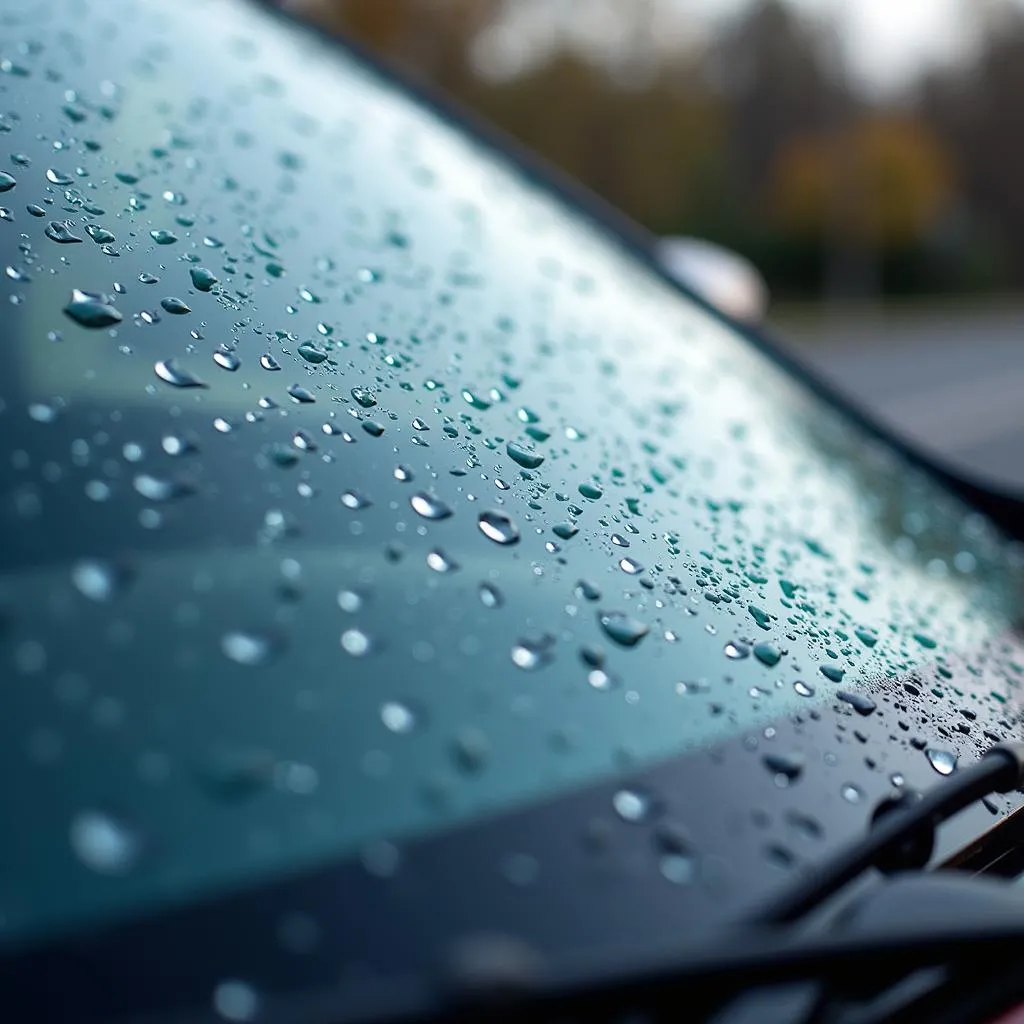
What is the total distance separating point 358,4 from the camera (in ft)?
61.0

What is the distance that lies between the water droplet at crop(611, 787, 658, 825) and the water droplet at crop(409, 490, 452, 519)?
0.28 meters

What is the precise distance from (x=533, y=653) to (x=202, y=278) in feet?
1.54

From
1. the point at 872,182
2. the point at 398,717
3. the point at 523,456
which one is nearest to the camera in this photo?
the point at 398,717

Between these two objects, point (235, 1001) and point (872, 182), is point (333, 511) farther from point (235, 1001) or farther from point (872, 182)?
point (872, 182)

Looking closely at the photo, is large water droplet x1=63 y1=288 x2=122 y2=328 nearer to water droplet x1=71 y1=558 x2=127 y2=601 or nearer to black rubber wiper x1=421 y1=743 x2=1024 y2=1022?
water droplet x1=71 y1=558 x2=127 y2=601

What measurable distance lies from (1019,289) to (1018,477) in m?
37.1

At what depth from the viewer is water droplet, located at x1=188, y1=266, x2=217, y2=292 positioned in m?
1.22

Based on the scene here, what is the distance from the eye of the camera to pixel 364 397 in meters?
1.20

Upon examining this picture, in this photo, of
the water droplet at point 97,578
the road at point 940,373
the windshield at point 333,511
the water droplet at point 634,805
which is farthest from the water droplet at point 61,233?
the road at point 940,373

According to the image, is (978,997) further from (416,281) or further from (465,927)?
(416,281)

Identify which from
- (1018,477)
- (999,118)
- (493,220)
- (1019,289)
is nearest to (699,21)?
(1019,289)

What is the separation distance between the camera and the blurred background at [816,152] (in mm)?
18953

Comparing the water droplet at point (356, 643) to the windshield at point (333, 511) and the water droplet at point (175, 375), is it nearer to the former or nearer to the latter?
the windshield at point (333, 511)

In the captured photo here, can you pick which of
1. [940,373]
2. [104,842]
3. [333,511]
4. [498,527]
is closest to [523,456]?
[498,527]
